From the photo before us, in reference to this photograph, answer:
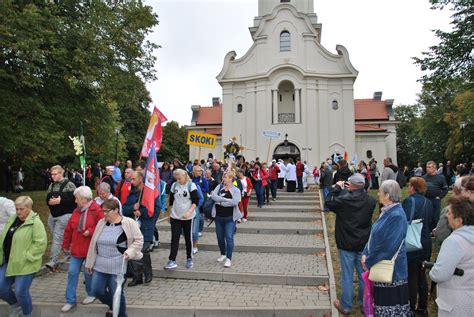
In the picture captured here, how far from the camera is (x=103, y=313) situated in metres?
5.73

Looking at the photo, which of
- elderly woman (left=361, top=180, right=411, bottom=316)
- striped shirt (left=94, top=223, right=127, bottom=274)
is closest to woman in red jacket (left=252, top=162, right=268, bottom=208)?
striped shirt (left=94, top=223, right=127, bottom=274)

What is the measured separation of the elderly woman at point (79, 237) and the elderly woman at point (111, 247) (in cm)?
59

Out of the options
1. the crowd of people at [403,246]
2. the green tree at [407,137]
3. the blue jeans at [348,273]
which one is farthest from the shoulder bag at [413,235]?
the green tree at [407,137]

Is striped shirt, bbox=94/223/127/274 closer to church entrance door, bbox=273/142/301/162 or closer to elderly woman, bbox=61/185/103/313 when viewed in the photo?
elderly woman, bbox=61/185/103/313

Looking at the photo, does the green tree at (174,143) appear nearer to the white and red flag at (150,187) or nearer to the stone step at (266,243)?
the stone step at (266,243)

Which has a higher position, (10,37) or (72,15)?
(72,15)

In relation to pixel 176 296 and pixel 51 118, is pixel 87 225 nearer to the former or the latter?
pixel 176 296

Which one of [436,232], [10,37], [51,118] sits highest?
[10,37]

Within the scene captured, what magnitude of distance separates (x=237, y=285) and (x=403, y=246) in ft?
11.3

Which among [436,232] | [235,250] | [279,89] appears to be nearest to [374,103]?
[279,89]

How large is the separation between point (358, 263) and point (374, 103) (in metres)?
42.1

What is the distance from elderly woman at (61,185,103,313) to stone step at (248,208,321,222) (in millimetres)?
7950

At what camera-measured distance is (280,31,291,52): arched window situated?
111ft

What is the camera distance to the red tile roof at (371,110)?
4219 centimetres
